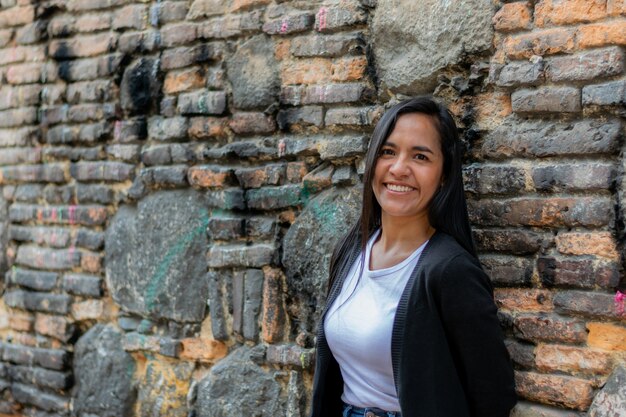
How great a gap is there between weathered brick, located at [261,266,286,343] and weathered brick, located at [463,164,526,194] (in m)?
0.92

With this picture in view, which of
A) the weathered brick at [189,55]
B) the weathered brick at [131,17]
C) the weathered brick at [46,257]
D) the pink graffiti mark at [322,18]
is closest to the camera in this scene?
the pink graffiti mark at [322,18]

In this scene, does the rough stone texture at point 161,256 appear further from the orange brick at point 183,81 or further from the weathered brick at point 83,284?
the orange brick at point 183,81

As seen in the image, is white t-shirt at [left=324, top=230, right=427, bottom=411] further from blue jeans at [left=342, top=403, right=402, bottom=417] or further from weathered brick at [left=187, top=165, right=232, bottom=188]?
weathered brick at [left=187, top=165, right=232, bottom=188]

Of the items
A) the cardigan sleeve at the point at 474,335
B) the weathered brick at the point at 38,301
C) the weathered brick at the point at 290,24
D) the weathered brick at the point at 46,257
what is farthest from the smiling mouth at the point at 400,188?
the weathered brick at the point at 38,301

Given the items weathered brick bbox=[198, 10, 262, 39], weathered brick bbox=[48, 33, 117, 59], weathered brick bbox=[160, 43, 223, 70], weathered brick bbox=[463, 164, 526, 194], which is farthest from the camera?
weathered brick bbox=[48, 33, 117, 59]

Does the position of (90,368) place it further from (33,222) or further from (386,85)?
(386,85)

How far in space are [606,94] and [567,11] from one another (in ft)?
0.98

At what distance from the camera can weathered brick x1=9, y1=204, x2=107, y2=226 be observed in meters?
4.05

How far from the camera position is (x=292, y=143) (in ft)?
10.8

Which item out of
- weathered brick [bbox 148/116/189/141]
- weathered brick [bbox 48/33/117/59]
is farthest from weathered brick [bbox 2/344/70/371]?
weathered brick [bbox 48/33/117/59]

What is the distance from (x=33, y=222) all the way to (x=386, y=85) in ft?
7.34

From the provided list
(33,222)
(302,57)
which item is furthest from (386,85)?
(33,222)

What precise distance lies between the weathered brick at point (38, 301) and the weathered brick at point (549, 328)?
244 centimetres

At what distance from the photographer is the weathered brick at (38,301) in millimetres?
4180
